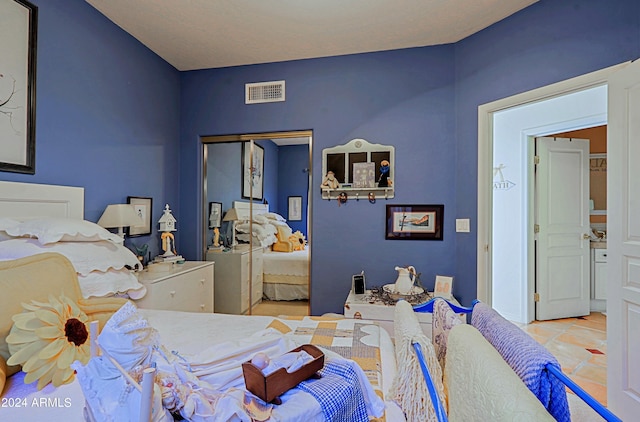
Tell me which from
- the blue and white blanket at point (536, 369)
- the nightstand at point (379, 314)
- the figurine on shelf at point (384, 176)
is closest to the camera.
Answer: the blue and white blanket at point (536, 369)

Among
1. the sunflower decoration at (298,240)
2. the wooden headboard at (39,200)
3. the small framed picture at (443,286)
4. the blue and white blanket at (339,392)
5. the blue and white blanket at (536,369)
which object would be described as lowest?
the small framed picture at (443,286)

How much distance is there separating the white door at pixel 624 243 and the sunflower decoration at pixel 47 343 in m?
2.65

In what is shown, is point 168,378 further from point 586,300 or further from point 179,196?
point 586,300

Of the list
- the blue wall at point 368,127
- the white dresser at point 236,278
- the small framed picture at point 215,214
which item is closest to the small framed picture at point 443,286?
the blue wall at point 368,127

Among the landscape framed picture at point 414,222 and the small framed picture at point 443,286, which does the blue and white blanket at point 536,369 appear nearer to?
the small framed picture at point 443,286

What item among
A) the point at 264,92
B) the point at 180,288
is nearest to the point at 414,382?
the point at 180,288

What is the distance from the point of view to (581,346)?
9.50 ft

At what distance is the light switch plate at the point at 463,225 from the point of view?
2805mm

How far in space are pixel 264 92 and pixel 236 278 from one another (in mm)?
1958

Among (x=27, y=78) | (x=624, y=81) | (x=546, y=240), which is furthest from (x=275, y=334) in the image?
(x=546, y=240)

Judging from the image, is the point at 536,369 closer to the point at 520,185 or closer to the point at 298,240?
the point at 298,240

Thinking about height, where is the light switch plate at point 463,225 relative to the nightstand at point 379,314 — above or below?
above

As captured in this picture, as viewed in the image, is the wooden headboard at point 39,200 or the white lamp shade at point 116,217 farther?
the white lamp shade at point 116,217

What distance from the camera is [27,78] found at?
1890 mm
